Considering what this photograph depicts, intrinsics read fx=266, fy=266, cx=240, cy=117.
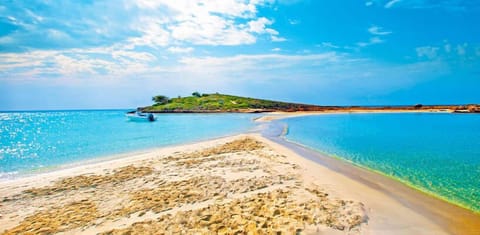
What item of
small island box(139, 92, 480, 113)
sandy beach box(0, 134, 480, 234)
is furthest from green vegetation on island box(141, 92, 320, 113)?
sandy beach box(0, 134, 480, 234)

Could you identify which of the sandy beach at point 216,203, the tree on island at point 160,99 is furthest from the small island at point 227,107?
the sandy beach at point 216,203

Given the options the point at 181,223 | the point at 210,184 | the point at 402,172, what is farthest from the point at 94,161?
the point at 402,172

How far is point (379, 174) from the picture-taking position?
11.8 metres

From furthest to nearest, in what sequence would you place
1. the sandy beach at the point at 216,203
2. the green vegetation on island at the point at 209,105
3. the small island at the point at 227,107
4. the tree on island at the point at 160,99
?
1. the tree on island at the point at 160,99
2. the green vegetation on island at the point at 209,105
3. the small island at the point at 227,107
4. the sandy beach at the point at 216,203

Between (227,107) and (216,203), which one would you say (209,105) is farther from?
(216,203)

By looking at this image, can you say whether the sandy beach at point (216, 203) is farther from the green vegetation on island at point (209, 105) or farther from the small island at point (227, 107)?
the green vegetation on island at point (209, 105)

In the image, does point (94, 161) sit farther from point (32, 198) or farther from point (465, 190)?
point (465, 190)

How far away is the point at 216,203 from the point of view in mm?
7949

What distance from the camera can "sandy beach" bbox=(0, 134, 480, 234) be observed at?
21.3 feet

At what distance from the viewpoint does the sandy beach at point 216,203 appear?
6480 mm

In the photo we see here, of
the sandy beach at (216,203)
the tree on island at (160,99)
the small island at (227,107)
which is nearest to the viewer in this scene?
the sandy beach at (216,203)

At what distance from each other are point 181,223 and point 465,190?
9.77 m

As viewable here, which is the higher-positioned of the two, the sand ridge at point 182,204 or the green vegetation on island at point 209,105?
the green vegetation on island at point 209,105

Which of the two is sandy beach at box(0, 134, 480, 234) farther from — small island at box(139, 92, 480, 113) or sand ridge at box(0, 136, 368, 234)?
small island at box(139, 92, 480, 113)
